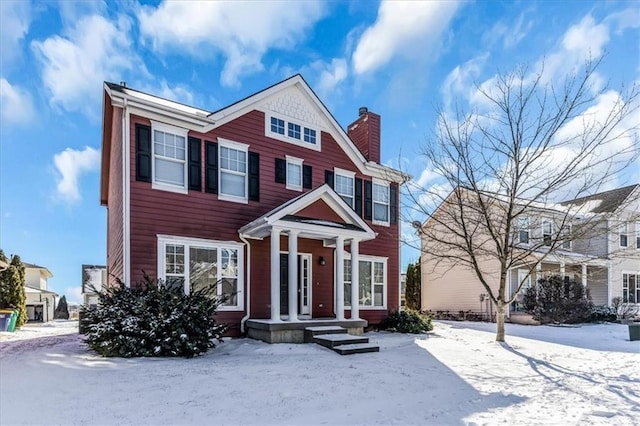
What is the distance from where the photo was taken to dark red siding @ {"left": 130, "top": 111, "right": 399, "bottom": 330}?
10.2 metres

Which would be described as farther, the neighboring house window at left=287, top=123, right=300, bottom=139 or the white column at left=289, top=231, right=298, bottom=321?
the neighboring house window at left=287, top=123, right=300, bottom=139

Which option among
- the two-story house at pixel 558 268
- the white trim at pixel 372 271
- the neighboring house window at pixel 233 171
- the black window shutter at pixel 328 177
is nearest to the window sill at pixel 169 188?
the neighboring house window at pixel 233 171

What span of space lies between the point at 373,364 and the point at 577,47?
979 cm

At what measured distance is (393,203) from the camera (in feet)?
51.2

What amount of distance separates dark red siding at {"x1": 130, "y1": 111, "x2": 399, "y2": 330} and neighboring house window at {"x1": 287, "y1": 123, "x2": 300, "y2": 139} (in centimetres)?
37

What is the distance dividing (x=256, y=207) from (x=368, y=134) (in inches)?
224

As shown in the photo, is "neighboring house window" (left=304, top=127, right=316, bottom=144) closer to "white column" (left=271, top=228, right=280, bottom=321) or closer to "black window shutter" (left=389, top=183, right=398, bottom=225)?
"black window shutter" (left=389, top=183, right=398, bottom=225)

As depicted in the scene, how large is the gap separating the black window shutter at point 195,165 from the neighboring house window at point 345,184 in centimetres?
481

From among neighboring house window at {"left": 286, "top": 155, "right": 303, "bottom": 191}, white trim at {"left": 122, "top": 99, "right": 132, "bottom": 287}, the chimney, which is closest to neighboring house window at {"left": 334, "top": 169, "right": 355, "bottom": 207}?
the chimney

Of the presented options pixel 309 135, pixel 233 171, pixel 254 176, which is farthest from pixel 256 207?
pixel 309 135

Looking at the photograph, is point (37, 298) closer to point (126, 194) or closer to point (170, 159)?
point (126, 194)

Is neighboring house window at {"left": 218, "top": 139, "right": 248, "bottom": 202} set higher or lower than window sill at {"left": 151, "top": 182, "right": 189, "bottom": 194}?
higher

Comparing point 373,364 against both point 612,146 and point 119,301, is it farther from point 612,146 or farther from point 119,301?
point 612,146

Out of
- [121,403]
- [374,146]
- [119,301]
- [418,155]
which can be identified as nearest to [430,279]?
[374,146]
